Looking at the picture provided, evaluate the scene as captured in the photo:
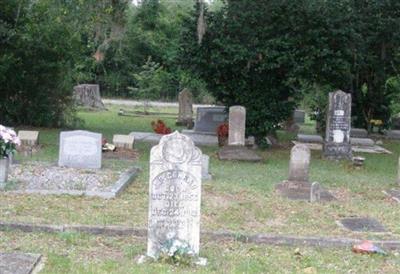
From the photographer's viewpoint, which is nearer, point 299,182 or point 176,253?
point 176,253

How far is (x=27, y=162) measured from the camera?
13.6 meters

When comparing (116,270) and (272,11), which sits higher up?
(272,11)

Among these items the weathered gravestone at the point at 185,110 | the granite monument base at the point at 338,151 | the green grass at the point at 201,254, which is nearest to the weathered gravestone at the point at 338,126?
the granite monument base at the point at 338,151

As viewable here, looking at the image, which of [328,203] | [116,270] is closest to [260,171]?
[328,203]

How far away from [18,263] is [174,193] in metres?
1.59

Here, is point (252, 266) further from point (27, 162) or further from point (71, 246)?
point (27, 162)

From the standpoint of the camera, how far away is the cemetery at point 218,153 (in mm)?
6688

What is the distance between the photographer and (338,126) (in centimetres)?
1722

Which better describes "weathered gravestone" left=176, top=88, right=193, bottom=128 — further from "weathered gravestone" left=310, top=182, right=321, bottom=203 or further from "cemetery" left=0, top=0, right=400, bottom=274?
"weathered gravestone" left=310, top=182, right=321, bottom=203

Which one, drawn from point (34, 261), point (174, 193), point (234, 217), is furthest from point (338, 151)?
point (34, 261)

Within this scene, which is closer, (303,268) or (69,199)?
(303,268)

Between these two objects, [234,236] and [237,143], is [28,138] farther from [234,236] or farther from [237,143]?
[234,236]

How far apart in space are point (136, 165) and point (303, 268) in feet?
25.5

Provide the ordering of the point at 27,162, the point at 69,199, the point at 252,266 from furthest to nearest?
the point at 27,162, the point at 69,199, the point at 252,266
